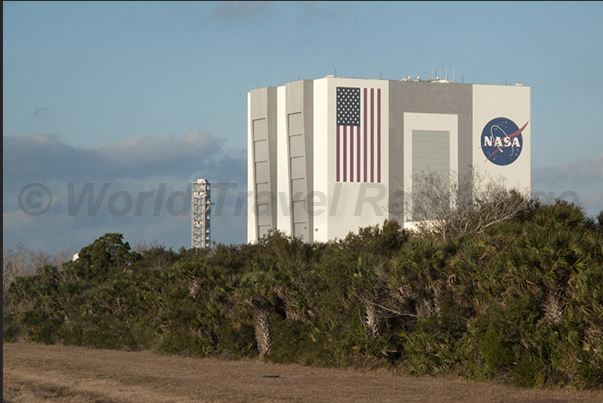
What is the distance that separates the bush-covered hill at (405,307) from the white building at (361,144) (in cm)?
4497

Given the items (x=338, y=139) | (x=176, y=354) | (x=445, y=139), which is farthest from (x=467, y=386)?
(x=445, y=139)

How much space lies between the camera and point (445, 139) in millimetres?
85750

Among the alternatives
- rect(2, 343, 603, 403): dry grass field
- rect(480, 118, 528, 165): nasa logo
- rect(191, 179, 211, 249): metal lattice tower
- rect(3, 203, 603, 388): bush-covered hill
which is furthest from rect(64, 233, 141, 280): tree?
rect(191, 179, 211, 249): metal lattice tower

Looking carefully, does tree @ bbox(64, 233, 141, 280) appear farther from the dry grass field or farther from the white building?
the white building

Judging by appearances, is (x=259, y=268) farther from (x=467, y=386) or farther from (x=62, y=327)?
(x=62, y=327)

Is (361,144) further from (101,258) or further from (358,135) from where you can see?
(101,258)

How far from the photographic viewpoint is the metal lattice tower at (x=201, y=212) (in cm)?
14750

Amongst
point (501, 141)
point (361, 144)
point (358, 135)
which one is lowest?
point (361, 144)

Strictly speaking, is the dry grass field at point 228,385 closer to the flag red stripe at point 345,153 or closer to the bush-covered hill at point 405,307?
the bush-covered hill at point 405,307

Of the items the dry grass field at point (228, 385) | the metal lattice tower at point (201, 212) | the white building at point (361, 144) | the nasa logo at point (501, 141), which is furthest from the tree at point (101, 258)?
the metal lattice tower at point (201, 212)

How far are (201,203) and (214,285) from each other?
396ft

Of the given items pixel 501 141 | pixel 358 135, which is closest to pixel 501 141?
pixel 501 141

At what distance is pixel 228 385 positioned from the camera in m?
18.9

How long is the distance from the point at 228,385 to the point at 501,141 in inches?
2985
